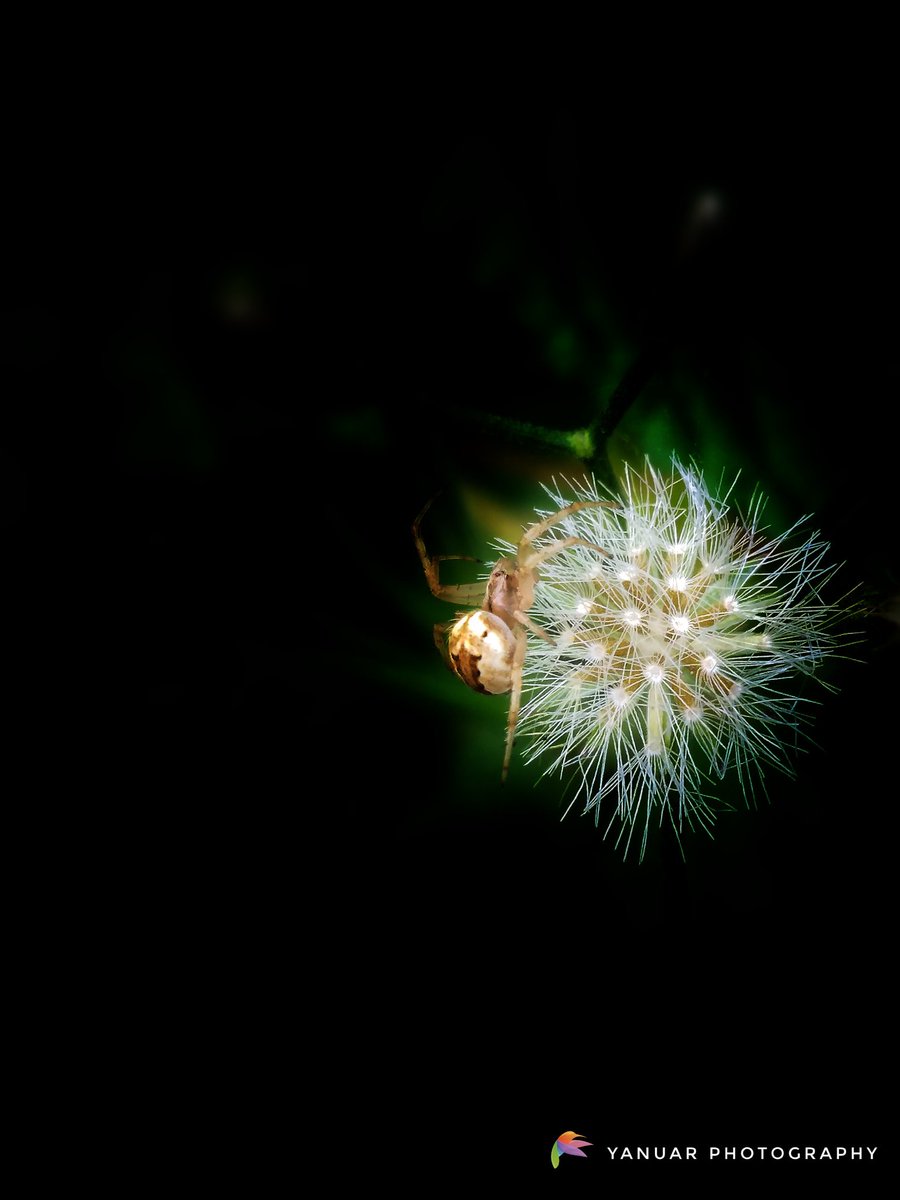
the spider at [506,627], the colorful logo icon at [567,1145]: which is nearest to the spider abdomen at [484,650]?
the spider at [506,627]

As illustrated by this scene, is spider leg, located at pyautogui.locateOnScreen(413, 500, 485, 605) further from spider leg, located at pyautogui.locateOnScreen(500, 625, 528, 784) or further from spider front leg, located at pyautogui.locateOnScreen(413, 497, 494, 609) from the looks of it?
spider leg, located at pyautogui.locateOnScreen(500, 625, 528, 784)

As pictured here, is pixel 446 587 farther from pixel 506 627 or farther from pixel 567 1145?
pixel 567 1145

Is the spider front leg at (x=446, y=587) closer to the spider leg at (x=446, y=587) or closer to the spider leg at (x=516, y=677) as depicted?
the spider leg at (x=446, y=587)

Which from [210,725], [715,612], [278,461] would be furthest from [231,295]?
[715,612]

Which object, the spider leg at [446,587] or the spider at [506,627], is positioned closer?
the spider at [506,627]

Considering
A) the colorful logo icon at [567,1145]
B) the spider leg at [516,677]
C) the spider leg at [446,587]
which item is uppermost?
the spider leg at [446,587]

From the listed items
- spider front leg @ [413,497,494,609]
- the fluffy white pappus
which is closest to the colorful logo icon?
the fluffy white pappus

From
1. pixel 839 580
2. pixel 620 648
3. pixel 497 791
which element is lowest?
pixel 497 791

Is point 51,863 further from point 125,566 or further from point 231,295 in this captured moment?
point 231,295
